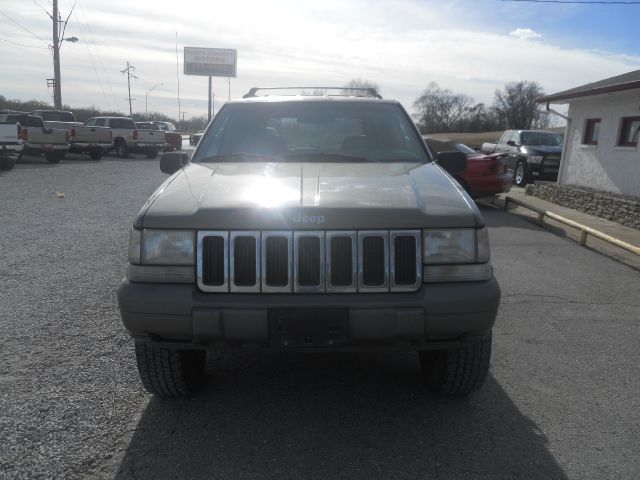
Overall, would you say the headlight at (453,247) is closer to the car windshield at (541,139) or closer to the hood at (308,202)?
the hood at (308,202)

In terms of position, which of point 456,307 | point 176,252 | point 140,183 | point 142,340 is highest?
point 176,252

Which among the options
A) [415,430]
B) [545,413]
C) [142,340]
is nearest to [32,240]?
[142,340]

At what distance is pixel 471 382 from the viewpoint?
298cm

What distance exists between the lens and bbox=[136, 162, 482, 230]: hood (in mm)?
2566

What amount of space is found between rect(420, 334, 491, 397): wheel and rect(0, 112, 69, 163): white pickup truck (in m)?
19.3

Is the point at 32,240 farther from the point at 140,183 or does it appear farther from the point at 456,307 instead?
the point at 140,183

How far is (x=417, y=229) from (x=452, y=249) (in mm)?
205

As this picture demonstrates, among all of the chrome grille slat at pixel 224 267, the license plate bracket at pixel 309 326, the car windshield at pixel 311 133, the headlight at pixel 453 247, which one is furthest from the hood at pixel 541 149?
the chrome grille slat at pixel 224 267

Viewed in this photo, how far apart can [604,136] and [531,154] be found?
14.8 feet

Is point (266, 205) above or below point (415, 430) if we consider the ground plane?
above

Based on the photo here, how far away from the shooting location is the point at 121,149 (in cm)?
2567

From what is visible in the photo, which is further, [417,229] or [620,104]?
[620,104]

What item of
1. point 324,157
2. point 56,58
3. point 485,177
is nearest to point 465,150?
point 485,177

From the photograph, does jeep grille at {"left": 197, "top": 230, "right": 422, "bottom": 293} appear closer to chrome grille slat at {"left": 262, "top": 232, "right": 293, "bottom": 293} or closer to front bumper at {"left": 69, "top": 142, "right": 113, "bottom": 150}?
chrome grille slat at {"left": 262, "top": 232, "right": 293, "bottom": 293}
